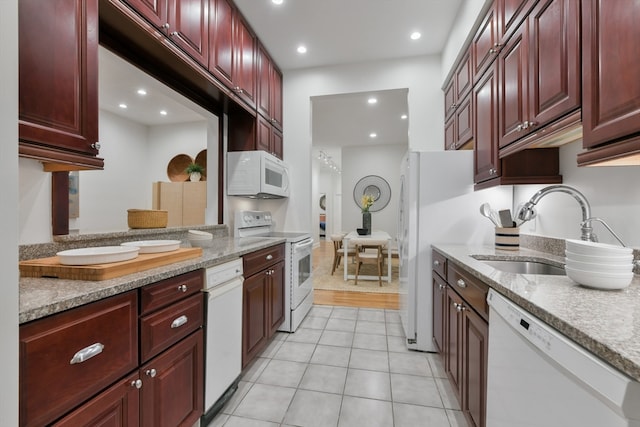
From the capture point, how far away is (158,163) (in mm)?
4234

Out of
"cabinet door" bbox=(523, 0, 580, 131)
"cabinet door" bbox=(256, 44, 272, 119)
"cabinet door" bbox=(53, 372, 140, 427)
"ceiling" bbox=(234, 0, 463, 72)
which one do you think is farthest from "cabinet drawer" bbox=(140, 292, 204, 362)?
"ceiling" bbox=(234, 0, 463, 72)

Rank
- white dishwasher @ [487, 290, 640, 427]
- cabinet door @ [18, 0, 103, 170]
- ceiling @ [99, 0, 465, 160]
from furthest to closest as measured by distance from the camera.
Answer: ceiling @ [99, 0, 465, 160] → cabinet door @ [18, 0, 103, 170] → white dishwasher @ [487, 290, 640, 427]

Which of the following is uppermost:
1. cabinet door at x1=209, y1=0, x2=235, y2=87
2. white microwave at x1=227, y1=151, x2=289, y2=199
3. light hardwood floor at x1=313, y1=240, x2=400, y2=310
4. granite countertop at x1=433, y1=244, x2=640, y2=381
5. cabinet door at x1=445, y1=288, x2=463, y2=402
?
cabinet door at x1=209, y1=0, x2=235, y2=87

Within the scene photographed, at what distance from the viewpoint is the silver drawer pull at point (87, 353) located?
2.60 ft

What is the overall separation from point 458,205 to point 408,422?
1.59 metres

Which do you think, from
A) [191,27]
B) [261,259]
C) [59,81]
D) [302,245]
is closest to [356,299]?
[302,245]

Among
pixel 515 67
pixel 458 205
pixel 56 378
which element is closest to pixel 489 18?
pixel 515 67

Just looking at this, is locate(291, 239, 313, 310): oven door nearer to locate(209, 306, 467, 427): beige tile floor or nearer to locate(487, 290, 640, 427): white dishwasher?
locate(209, 306, 467, 427): beige tile floor

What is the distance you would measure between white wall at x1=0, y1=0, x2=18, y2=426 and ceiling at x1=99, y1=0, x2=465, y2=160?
50.1 inches

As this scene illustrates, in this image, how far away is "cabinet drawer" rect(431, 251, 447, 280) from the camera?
1.89 m

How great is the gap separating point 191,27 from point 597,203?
266cm

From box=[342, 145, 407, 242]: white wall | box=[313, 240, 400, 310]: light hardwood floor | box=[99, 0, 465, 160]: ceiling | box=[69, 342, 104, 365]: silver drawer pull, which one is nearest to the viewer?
box=[69, 342, 104, 365]: silver drawer pull

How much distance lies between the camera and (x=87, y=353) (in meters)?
0.82

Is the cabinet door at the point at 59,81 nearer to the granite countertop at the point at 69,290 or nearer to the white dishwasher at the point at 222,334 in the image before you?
the granite countertop at the point at 69,290
